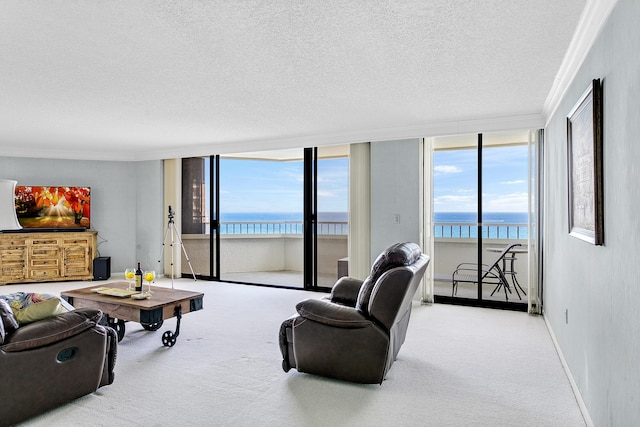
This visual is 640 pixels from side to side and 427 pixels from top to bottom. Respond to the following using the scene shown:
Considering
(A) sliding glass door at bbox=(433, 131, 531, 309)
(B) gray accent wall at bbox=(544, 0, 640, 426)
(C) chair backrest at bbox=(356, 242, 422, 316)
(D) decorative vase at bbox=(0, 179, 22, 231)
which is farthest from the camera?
(D) decorative vase at bbox=(0, 179, 22, 231)

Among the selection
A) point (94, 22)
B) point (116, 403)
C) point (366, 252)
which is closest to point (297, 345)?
point (116, 403)

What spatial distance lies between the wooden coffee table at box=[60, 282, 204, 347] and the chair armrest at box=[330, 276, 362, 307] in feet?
4.50

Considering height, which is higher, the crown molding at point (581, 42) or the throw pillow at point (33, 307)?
the crown molding at point (581, 42)

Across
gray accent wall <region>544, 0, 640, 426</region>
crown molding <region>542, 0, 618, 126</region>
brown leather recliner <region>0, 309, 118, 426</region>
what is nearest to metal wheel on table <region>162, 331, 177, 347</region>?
brown leather recliner <region>0, 309, 118, 426</region>

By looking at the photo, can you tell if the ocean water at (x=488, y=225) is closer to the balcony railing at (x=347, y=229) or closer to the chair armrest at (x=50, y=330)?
the balcony railing at (x=347, y=229)

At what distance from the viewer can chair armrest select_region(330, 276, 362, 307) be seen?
3758 mm

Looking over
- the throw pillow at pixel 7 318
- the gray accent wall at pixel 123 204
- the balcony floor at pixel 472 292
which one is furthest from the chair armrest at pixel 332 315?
the gray accent wall at pixel 123 204

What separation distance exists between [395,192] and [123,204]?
17.7 feet

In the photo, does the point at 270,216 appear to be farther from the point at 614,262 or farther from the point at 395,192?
the point at 614,262

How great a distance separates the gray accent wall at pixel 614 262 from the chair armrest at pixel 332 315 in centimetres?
136

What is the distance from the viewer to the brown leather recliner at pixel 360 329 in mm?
2877

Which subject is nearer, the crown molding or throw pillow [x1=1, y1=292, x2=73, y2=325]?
the crown molding

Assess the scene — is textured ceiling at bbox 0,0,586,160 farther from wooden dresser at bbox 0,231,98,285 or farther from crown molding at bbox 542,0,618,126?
wooden dresser at bbox 0,231,98,285

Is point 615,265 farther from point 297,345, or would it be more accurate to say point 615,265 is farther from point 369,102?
point 369,102
